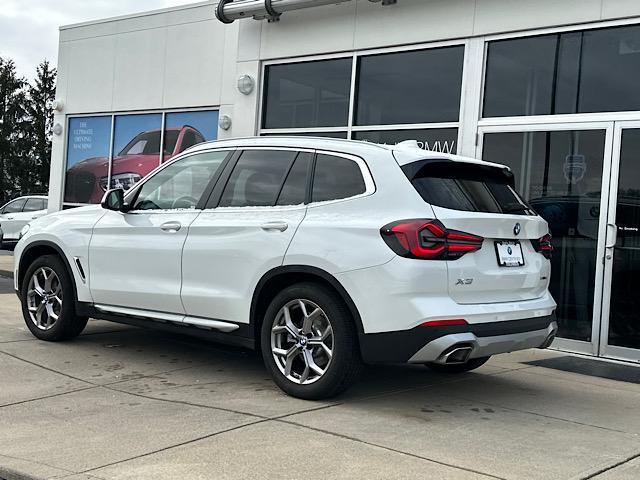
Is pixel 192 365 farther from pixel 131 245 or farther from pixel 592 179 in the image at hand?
pixel 592 179

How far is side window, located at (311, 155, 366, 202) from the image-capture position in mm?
5312

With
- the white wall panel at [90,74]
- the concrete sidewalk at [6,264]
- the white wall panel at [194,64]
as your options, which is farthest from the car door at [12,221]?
the white wall panel at [194,64]

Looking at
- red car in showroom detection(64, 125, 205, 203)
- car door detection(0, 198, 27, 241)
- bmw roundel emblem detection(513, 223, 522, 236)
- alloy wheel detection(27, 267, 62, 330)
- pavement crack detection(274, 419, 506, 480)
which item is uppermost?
red car in showroom detection(64, 125, 205, 203)

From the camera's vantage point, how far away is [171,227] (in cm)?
614

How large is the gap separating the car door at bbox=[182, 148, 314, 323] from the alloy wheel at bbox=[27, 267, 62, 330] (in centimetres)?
184

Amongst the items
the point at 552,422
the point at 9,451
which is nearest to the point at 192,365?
the point at 9,451

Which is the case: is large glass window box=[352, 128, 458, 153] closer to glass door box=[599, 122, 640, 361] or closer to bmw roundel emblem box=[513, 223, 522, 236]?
glass door box=[599, 122, 640, 361]

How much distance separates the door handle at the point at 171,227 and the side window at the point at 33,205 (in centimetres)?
1448

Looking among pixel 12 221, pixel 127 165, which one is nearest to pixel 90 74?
pixel 127 165

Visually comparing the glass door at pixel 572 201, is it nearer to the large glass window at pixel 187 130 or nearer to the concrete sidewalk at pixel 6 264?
the large glass window at pixel 187 130

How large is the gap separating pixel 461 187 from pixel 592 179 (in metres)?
3.10

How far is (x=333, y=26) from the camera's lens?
32.7 feet

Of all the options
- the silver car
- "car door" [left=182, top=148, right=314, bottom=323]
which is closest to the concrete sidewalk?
the silver car

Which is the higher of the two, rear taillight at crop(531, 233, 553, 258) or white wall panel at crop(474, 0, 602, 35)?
white wall panel at crop(474, 0, 602, 35)
